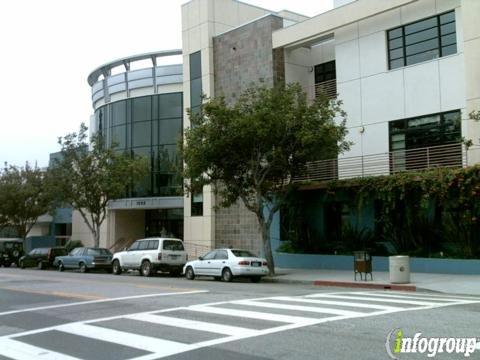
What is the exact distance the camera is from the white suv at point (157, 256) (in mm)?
26188

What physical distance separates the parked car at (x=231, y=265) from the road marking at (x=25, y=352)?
12920mm

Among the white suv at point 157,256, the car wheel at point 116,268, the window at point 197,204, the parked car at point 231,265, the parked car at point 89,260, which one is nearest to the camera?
the parked car at point 231,265

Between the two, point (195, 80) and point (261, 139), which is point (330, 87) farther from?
point (195, 80)

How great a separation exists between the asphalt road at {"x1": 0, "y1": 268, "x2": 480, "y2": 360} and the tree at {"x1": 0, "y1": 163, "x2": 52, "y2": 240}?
98.5ft

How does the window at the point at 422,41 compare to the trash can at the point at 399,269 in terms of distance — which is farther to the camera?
the window at the point at 422,41

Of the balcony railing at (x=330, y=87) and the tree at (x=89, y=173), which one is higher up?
the balcony railing at (x=330, y=87)

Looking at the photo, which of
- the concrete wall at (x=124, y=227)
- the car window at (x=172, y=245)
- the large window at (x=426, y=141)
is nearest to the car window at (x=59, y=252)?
the concrete wall at (x=124, y=227)

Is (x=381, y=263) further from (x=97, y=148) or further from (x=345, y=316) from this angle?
(x=97, y=148)

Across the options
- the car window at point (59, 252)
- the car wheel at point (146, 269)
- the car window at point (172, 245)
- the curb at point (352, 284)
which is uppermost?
the car window at point (172, 245)

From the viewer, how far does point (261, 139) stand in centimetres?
2264

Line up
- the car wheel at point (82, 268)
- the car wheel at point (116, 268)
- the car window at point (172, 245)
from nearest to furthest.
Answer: the car window at point (172, 245) < the car wheel at point (116, 268) < the car wheel at point (82, 268)

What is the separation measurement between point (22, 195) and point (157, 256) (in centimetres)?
2124

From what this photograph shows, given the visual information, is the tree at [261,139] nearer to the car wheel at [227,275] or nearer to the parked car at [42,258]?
the car wheel at [227,275]

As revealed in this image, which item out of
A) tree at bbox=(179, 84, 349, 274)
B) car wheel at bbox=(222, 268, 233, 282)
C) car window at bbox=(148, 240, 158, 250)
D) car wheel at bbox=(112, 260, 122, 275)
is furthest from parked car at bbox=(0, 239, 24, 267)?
car wheel at bbox=(222, 268, 233, 282)
